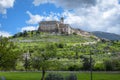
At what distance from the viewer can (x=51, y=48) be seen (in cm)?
7062

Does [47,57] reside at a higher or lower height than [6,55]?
lower

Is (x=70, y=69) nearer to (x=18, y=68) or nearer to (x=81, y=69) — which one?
(x=81, y=69)

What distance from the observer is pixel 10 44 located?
60656 mm

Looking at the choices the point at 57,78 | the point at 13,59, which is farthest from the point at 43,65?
the point at 57,78

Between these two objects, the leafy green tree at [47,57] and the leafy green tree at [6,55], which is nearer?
the leafy green tree at [6,55]

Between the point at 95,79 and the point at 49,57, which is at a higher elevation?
the point at 49,57

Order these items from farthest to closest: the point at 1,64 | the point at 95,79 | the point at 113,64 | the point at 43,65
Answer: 1. the point at 113,64
2. the point at 95,79
3. the point at 43,65
4. the point at 1,64

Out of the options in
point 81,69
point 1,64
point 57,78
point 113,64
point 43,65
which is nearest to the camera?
point 57,78

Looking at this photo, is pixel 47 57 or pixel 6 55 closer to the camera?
pixel 6 55

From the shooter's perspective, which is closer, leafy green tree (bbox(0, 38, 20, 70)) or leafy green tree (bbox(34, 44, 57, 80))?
leafy green tree (bbox(0, 38, 20, 70))

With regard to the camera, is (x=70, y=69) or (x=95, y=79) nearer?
(x=95, y=79)

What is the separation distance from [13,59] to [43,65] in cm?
1077

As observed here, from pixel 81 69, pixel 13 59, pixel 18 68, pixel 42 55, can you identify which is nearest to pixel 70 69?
pixel 81 69

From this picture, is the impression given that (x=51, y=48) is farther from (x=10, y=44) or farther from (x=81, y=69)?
(x=81, y=69)
